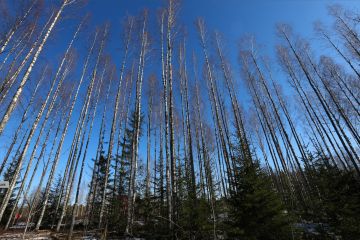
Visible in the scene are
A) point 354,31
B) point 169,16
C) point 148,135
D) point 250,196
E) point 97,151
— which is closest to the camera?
point 250,196

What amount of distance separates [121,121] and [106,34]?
591 cm

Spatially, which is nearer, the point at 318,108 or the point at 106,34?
the point at 106,34

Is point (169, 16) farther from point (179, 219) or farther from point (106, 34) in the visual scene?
point (179, 219)

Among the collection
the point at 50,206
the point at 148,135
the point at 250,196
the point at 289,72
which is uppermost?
the point at 289,72

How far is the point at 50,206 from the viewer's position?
1568 cm

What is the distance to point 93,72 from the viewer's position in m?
12.8

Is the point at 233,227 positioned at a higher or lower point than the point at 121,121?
lower

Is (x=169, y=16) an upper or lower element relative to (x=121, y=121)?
upper

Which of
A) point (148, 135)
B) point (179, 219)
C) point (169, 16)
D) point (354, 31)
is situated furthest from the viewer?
point (148, 135)

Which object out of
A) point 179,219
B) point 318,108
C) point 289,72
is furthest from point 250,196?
point 318,108

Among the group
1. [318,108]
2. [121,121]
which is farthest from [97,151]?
[318,108]

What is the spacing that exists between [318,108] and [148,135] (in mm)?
13425

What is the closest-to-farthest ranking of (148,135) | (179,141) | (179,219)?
(179,219) → (148,135) → (179,141)

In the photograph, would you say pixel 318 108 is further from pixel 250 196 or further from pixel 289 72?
pixel 250 196
